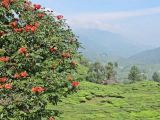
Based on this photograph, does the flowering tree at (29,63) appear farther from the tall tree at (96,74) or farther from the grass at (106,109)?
the tall tree at (96,74)

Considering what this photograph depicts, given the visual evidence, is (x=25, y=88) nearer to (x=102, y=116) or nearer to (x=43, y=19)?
(x=43, y=19)

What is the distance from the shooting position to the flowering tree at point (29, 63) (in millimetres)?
7715

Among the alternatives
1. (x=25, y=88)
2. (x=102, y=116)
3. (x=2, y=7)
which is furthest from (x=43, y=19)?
(x=102, y=116)

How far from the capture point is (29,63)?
7.77m

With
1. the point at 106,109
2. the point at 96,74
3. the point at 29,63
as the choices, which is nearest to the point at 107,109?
the point at 106,109

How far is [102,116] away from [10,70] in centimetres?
2427

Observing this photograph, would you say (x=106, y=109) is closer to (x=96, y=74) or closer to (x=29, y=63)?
(x=29, y=63)

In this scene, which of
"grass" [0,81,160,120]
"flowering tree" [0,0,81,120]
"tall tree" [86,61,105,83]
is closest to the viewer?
→ "flowering tree" [0,0,81,120]

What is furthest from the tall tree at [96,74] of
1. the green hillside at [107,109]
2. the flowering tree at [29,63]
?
the flowering tree at [29,63]

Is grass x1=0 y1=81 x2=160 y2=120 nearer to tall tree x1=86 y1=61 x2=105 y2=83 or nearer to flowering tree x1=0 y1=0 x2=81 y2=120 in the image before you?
flowering tree x1=0 y1=0 x2=81 y2=120

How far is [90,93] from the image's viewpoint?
163 feet

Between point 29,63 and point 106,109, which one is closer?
point 29,63

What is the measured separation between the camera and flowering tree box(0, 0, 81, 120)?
7715mm

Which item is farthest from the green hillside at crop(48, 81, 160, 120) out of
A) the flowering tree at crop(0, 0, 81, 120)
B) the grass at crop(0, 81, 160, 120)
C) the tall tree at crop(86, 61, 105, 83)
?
the tall tree at crop(86, 61, 105, 83)
